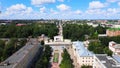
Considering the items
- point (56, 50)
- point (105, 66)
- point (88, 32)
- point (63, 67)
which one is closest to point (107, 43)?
point (56, 50)

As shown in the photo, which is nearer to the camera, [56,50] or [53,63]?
[53,63]

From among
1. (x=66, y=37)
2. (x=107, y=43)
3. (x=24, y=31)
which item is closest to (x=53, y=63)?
(x=107, y=43)

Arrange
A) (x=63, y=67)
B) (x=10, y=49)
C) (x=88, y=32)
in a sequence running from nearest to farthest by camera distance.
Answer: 1. (x=63, y=67)
2. (x=10, y=49)
3. (x=88, y=32)

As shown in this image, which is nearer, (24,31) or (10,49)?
(10,49)

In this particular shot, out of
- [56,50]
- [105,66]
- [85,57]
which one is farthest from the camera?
[56,50]

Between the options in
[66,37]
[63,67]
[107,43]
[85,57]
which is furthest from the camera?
[66,37]

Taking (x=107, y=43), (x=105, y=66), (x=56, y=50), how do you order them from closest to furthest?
(x=105, y=66) → (x=56, y=50) → (x=107, y=43)

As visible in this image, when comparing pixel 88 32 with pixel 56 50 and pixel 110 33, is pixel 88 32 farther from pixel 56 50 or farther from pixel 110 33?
pixel 56 50

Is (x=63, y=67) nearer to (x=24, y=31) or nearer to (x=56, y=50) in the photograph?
(x=56, y=50)
